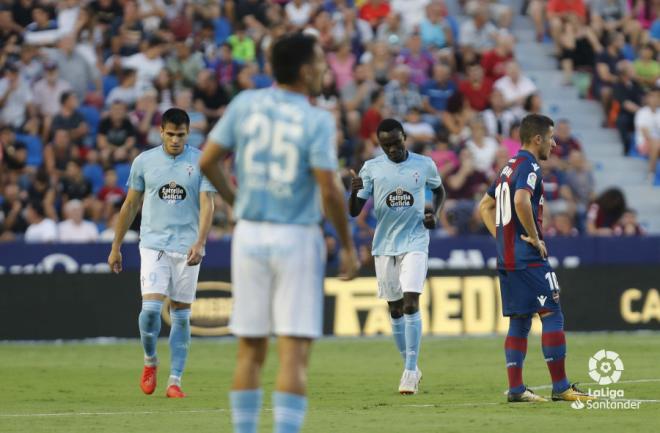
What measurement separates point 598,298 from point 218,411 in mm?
10909

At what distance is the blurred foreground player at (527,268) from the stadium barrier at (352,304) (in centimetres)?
870

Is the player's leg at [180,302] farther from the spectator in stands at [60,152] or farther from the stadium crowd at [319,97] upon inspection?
the spectator in stands at [60,152]

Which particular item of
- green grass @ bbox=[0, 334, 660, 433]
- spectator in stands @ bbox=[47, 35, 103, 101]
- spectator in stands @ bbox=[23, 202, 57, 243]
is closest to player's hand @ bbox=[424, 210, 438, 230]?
green grass @ bbox=[0, 334, 660, 433]

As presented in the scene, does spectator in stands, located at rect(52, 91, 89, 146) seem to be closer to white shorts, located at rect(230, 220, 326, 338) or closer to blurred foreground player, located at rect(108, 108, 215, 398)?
blurred foreground player, located at rect(108, 108, 215, 398)

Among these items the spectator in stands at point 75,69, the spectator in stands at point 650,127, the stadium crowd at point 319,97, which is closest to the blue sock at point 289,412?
the stadium crowd at point 319,97

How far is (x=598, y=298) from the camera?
21.6m

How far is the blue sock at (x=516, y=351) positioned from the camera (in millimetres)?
12172

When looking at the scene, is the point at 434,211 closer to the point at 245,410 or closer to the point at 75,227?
the point at 245,410

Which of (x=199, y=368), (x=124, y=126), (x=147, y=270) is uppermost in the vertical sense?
(x=124, y=126)

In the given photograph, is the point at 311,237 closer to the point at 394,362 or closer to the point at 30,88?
the point at 394,362

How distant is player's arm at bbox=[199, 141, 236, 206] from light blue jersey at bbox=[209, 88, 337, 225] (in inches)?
2.0

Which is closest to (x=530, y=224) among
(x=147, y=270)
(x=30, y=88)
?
(x=147, y=270)

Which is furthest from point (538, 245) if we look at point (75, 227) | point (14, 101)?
point (14, 101)

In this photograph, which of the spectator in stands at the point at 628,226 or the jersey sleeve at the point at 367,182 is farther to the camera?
the spectator in stands at the point at 628,226
